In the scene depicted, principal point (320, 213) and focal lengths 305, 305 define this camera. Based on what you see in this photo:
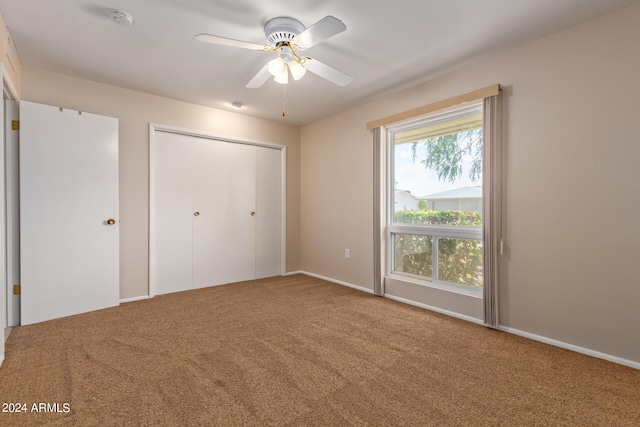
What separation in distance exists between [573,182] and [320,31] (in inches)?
85.2

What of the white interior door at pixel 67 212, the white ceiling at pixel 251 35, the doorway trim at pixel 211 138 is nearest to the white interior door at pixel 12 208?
the white interior door at pixel 67 212

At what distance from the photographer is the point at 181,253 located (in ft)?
13.0

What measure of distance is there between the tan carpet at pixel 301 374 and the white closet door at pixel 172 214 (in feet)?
2.75

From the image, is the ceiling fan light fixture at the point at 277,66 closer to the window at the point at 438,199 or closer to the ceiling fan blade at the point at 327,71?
the ceiling fan blade at the point at 327,71

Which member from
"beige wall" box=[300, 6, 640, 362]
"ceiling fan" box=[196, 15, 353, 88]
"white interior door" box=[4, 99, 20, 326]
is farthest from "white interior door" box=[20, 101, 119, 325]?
"beige wall" box=[300, 6, 640, 362]

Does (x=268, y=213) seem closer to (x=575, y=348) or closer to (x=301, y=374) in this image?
(x=301, y=374)

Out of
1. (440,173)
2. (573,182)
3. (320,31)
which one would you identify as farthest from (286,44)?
(573,182)

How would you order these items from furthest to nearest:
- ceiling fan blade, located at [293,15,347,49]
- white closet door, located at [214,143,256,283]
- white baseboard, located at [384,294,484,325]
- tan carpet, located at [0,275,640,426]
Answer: white closet door, located at [214,143,256,283]
white baseboard, located at [384,294,484,325]
ceiling fan blade, located at [293,15,347,49]
tan carpet, located at [0,275,640,426]

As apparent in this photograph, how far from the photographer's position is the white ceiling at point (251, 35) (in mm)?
2074

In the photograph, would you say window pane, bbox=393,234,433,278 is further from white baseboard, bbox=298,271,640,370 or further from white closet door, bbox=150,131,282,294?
white closet door, bbox=150,131,282,294

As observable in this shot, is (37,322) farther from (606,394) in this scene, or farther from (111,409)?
(606,394)

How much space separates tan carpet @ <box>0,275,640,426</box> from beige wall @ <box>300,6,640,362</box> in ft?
0.97

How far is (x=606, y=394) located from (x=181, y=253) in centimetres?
414

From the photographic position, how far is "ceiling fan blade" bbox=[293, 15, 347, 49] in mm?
1802
